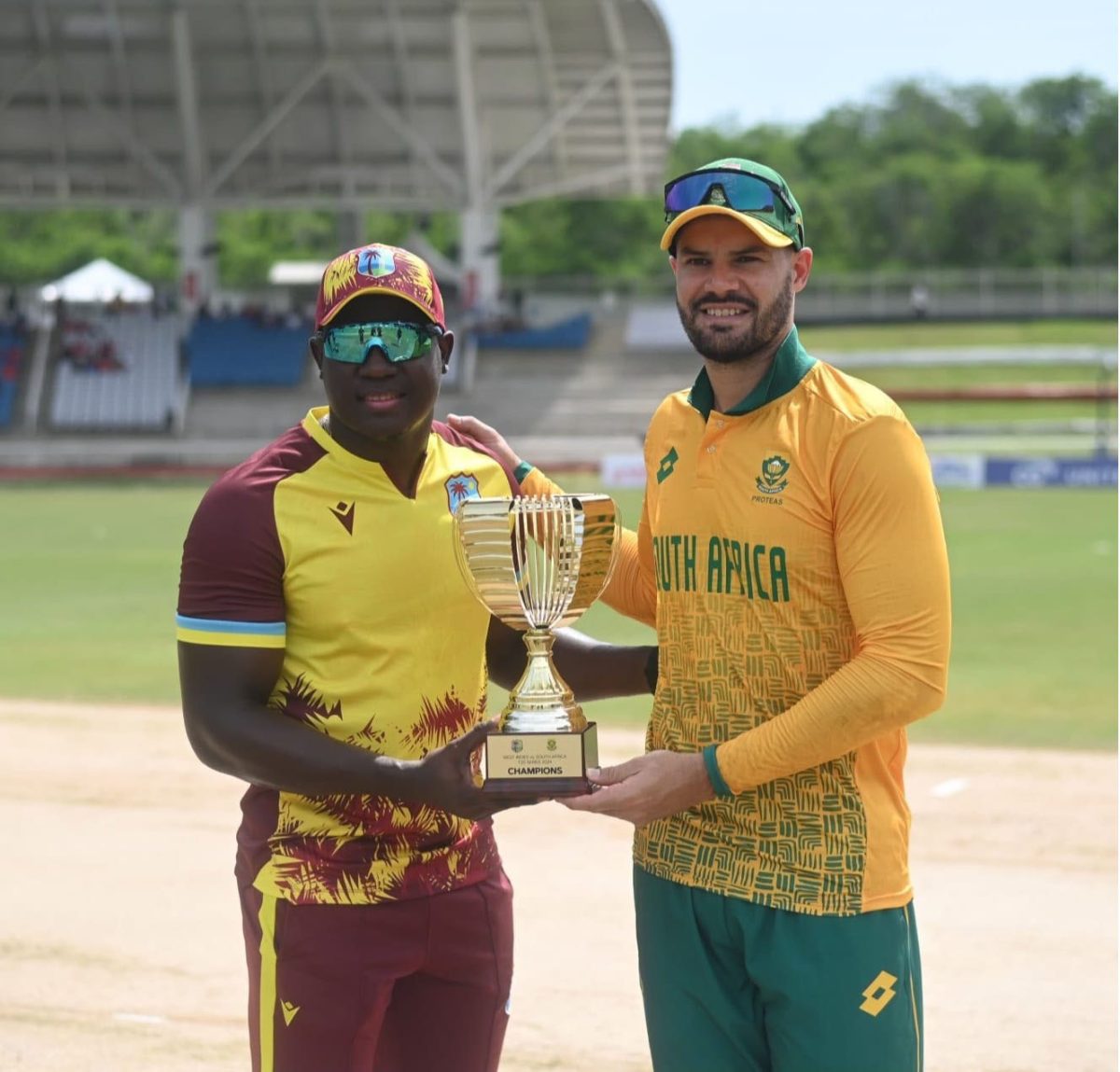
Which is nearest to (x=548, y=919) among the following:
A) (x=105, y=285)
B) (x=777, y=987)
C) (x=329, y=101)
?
(x=777, y=987)

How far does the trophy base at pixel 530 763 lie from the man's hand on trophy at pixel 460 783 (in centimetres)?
2

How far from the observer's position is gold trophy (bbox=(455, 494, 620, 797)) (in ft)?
12.4

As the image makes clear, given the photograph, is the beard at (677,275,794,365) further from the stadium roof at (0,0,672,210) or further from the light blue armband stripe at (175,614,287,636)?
the stadium roof at (0,0,672,210)

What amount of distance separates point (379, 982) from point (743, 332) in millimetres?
1628

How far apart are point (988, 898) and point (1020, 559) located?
16.2m

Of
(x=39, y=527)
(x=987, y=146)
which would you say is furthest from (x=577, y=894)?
(x=987, y=146)

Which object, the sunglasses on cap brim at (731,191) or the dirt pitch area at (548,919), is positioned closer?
the sunglasses on cap brim at (731,191)

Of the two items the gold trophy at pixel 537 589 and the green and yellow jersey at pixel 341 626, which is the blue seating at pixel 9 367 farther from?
the gold trophy at pixel 537 589

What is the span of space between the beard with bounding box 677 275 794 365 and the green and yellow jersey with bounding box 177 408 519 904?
2.25 feet

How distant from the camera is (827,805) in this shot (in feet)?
13.1

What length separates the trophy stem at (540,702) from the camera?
3850 millimetres

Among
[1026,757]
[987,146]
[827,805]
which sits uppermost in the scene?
[987,146]

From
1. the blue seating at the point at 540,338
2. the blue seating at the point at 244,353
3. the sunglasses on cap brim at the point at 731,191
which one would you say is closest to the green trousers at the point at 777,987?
the sunglasses on cap brim at the point at 731,191

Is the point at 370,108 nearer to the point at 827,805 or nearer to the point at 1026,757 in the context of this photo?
the point at 1026,757
